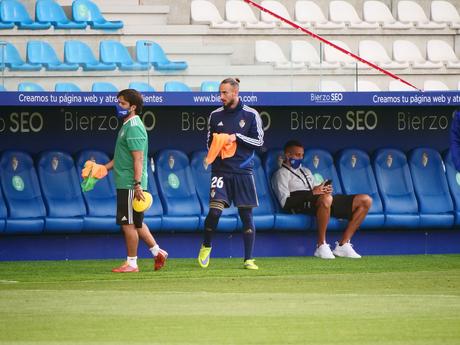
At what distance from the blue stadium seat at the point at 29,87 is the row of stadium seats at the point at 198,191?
981mm

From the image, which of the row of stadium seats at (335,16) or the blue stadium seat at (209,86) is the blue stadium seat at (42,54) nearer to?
the blue stadium seat at (209,86)

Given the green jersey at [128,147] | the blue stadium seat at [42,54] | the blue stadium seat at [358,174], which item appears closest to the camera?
the green jersey at [128,147]

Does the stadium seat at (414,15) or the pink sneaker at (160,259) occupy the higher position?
the stadium seat at (414,15)

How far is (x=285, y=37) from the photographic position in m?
17.9

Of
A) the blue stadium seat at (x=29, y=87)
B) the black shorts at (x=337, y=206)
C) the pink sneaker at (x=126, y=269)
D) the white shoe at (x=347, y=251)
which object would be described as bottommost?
the white shoe at (x=347, y=251)

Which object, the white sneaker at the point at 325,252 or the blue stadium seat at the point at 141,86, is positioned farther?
the white sneaker at the point at 325,252

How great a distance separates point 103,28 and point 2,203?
4389 mm

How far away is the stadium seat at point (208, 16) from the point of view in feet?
63.3

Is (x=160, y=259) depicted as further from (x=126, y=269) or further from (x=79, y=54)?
(x=79, y=54)

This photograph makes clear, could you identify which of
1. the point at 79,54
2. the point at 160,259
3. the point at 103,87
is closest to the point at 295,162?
the point at 103,87

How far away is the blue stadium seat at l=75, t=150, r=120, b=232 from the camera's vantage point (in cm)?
1438

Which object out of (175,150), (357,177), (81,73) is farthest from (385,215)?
(81,73)

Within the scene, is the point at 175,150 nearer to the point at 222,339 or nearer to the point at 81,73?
the point at 81,73

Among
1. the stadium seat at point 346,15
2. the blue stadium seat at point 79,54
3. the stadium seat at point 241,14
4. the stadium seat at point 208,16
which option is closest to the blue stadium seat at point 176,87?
the blue stadium seat at point 79,54
